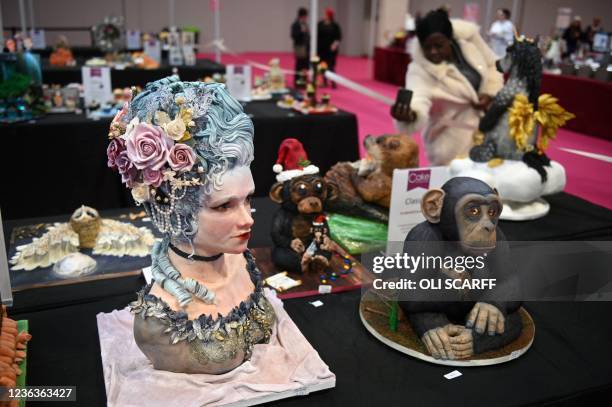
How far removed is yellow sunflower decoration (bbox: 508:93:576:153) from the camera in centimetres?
233

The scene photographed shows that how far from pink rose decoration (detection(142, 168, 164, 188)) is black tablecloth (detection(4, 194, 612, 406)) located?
1.68ft

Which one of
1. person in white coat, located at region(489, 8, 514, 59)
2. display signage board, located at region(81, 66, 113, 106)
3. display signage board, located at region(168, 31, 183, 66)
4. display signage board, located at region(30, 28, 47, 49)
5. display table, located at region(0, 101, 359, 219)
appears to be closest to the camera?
display table, located at region(0, 101, 359, 219)

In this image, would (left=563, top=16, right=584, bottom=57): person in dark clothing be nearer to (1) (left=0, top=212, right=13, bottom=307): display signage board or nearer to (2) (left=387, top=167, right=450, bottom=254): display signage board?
(2) (left=387, top=167, right=450, bottom=254): display signage board

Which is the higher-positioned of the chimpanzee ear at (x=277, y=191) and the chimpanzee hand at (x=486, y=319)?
the chimpanzee ear at (x=277, y=191)

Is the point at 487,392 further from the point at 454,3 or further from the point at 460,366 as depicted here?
the point at 454,3

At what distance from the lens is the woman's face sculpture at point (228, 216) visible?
1.22 metres

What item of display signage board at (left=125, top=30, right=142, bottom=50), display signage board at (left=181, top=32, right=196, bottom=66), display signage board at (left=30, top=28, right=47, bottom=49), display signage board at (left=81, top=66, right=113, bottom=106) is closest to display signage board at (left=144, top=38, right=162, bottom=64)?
display signage board at (left=181, top=32, right=196, bottom=66)

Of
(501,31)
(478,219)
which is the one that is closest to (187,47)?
(501,31)

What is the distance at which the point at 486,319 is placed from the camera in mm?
1408

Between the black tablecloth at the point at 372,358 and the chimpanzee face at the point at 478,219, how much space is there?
0.32 m

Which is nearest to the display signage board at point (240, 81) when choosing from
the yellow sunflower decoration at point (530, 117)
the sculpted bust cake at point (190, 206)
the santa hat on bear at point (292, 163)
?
the yellow sunflower decoration at point (530, 117)

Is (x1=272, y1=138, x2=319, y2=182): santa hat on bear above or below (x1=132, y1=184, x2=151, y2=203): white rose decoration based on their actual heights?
below

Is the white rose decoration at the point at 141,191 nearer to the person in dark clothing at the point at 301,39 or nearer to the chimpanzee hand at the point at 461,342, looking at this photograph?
the chimpanzee hand at the point at 461,342

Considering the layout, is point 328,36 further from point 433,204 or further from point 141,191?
point 141,191
